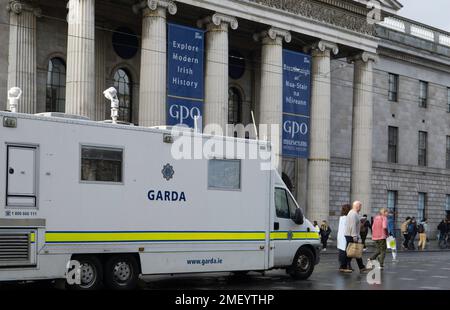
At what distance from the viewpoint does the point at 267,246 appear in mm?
17891

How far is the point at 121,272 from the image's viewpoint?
50.3 feet

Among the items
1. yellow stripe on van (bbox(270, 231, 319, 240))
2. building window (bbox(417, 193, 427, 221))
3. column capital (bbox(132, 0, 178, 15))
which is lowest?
building window (bbox(417, 193, 427, 221))

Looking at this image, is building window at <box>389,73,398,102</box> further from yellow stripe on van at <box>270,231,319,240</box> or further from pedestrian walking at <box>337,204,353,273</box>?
yellow stripe on van at <box>270,231,319,240</box>

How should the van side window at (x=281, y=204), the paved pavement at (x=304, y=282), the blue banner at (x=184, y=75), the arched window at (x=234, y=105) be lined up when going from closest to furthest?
1. the paved pavement at (x=304, y=282)
2. the van side window at (x=281, y=204)
3. the blue banner at (x=184, y=75)
4. the arched window at (x=234, y=105)

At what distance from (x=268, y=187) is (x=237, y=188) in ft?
3.41

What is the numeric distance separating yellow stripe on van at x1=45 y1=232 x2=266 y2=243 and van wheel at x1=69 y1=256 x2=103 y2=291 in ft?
1.28

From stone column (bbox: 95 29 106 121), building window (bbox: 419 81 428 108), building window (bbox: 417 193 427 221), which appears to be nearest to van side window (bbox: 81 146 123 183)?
stone column (bbox: 95 29 106 121)

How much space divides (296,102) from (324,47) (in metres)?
4.02

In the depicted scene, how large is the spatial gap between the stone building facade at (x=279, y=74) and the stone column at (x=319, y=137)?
6 cm

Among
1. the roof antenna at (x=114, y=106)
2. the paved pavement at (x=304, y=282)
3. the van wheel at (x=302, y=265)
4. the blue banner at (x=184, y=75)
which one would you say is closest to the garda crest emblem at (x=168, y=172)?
the roof antenna at (x=114, y=106)

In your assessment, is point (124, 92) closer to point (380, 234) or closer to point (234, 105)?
point (234, 105)

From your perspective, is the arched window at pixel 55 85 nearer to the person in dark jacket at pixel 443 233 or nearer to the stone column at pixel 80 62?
the stone column at pixel 80 62

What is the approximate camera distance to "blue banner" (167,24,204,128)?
29.5 meters

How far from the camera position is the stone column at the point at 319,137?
123 ft
